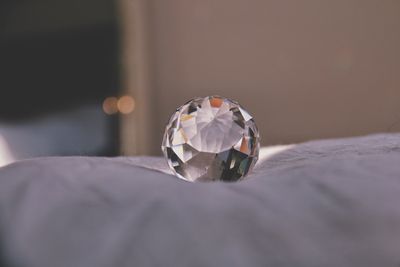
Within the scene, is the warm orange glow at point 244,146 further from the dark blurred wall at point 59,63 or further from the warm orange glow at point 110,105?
the warm orange glow at point 110,105

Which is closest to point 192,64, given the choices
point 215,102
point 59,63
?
point 59,63

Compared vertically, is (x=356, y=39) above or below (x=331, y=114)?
above

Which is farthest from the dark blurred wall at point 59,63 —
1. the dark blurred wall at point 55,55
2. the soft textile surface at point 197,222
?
the soft textile surface at point 197,222

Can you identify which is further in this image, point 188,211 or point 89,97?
point 89,97

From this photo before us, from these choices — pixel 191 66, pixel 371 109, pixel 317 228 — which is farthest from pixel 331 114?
pixel 317 228

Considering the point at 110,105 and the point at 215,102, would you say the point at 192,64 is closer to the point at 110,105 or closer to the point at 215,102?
the point at 110,105

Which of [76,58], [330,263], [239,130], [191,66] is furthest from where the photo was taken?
[191,66]

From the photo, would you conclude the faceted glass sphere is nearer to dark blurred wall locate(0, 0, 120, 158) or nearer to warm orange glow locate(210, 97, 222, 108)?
warm orange glow locate(210, 97, 222, 108)

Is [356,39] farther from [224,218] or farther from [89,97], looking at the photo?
[224,218]

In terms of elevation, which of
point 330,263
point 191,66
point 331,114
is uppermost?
point 330,263
